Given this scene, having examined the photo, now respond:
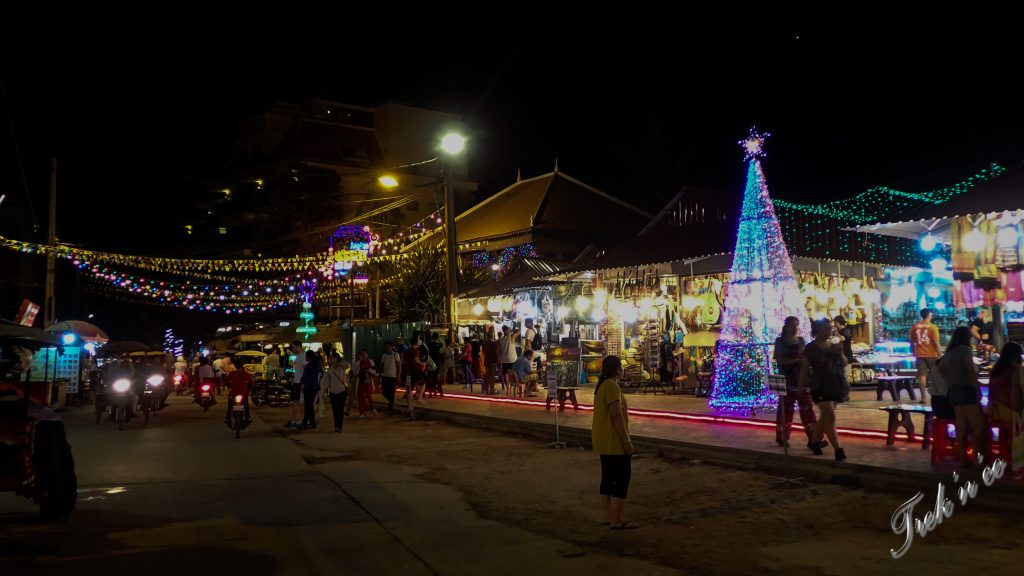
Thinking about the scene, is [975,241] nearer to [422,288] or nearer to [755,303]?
[755,303]

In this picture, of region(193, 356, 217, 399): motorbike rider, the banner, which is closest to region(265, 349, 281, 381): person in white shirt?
region(193, 356, 217, 399): motorbike rider

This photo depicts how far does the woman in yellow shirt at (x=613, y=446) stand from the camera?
22.9ft

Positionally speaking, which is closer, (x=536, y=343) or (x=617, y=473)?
(x=617, y=473)

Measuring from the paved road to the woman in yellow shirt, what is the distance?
726 mm

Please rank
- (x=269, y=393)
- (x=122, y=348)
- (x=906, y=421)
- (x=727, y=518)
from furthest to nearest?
1. (x=122, y=348)
2. (x=269, y=393)
3. (x=906, y=421)
4. (x=727, y=518)

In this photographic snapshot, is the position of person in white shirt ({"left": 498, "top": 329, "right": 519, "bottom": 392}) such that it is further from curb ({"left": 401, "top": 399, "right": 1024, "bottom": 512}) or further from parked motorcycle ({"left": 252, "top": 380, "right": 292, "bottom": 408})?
parked motorcycle ({"left": 252, "top": 380, "right": 292, "bottom": 408})

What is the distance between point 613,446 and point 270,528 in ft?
10.7

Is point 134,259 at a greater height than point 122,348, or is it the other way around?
point 134,259

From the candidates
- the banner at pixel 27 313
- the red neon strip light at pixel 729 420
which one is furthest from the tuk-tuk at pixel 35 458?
the banner at pixel 27 313

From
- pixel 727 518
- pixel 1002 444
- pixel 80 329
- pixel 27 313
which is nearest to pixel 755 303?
pixel 1002 444

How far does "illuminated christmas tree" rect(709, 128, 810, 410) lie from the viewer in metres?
14.4

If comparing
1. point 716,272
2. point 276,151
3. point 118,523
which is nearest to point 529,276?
point 716,272

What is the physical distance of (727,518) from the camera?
742 centimetres

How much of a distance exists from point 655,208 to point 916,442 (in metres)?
31.4
